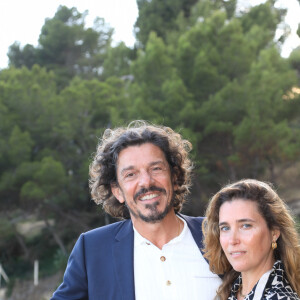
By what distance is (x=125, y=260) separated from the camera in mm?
2082

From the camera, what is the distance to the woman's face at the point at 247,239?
5.90 feet

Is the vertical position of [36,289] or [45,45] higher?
[45,45]

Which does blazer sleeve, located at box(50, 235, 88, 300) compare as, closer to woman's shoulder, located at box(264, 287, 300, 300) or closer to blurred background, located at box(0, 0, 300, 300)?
woman's shoulder, located at box(264, 287, 300, 300)

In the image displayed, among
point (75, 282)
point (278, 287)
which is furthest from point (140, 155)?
point (278, 287)

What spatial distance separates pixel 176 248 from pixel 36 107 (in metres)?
13.2

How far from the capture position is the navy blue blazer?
203 centimetres

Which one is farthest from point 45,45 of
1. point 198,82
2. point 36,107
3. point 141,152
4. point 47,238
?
point 141,152

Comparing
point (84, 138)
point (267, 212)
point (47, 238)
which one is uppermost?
point (84, 138)

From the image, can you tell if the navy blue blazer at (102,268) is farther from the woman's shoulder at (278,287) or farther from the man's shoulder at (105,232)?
the woman's shoulder at (278,287)

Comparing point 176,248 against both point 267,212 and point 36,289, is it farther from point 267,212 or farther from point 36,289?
point 36,289

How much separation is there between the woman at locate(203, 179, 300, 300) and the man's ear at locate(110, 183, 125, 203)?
551 millimetres

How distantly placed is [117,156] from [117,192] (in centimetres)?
21

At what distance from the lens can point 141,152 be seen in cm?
223

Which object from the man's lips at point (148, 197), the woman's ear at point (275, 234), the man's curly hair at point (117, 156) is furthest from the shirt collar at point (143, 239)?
the woman's ear at point (275, 234)
